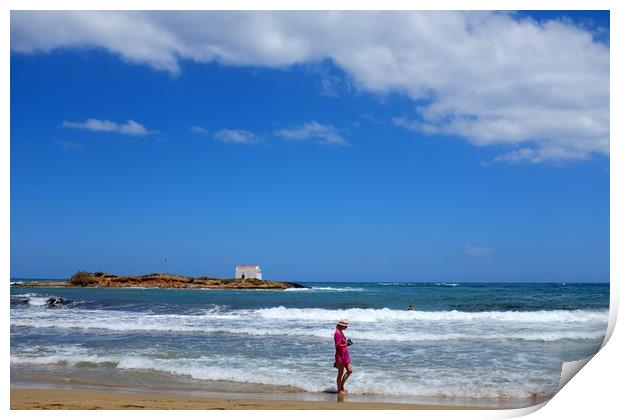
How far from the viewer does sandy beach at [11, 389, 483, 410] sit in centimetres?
538

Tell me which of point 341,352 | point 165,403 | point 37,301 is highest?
point 341,352

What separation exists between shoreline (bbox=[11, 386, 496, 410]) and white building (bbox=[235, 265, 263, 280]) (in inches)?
978

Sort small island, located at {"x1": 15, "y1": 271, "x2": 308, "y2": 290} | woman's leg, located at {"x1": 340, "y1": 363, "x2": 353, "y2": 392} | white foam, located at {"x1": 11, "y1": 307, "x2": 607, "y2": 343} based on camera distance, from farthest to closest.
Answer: small island, located at {"x1": 15, "y1": 271, "x2": 308, "y2": 290} → white foam, located at {"x1": 11, "y1": 307, "x2": 607, "y2": 343} → woman's leg, located at {"x1": 340, "y1": 363, "x2": 353, "y2": 392}

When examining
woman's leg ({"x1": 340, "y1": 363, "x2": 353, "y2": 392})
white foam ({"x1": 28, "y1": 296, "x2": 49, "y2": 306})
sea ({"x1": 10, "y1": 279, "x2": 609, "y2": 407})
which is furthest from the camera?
white foam ({"x1": 28, "y1": 296, "x2": 49, "y2": 306})

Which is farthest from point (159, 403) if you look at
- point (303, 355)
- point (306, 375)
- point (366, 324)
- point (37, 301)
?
point (37, 301)

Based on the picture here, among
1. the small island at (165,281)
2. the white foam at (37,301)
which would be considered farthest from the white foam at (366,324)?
the small island at (165,281)

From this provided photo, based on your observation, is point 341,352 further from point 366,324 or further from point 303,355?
point 366,324

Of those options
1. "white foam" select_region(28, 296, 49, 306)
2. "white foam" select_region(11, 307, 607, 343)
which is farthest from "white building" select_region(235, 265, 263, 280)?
"white foam" select_region(11, 307, 607, 343)

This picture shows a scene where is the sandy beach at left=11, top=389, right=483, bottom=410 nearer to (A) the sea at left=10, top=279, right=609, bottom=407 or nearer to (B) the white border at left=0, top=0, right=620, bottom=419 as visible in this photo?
(B) the white border at left=0, top=0, right=620, bottom=419

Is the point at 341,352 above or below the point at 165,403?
above
